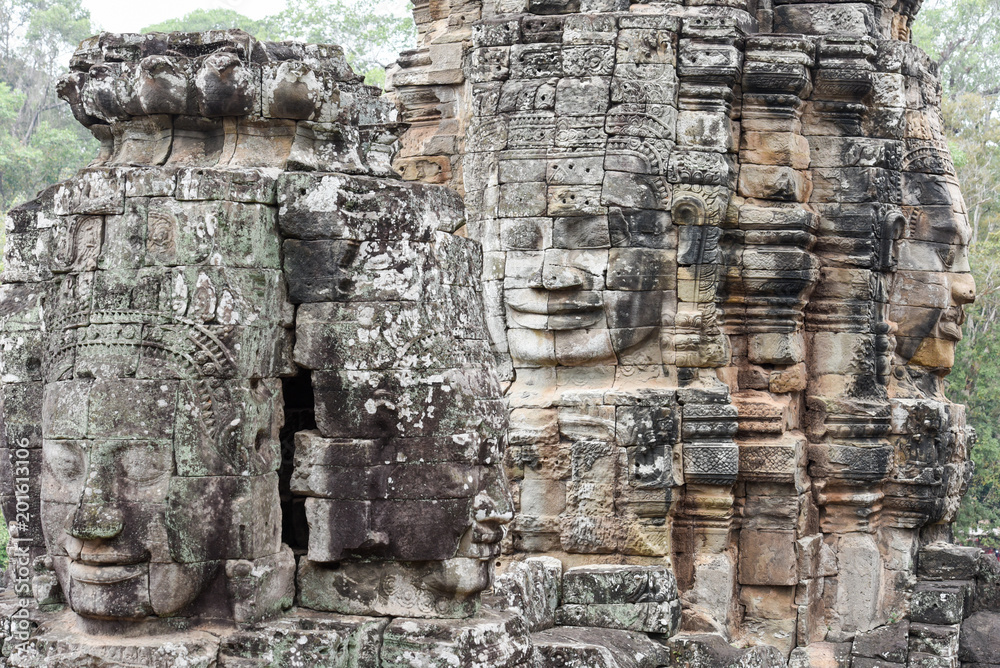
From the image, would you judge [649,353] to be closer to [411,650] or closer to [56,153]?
[411,650]

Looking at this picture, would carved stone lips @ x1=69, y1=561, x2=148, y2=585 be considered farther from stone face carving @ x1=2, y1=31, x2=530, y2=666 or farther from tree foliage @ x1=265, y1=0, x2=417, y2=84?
tree foliage @ x1=265, y1=0, x2=417, y2=84

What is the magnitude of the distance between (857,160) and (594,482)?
4091 mm

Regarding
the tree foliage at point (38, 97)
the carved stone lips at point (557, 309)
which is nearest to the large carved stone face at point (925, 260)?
the carved stone lips at point (557, 309)

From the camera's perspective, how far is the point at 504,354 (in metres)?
12.7

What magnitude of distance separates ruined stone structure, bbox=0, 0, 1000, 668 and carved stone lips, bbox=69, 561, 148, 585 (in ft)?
0.04

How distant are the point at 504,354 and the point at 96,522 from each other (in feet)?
22.3

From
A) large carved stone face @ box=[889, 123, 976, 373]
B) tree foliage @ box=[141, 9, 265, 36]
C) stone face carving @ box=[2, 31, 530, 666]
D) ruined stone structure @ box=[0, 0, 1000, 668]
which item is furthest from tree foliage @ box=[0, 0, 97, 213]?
stone face carving @ box=[2, 31, 530, 666]

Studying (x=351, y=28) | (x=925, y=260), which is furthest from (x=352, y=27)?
(x=925, y=260)

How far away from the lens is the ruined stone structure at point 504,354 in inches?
250

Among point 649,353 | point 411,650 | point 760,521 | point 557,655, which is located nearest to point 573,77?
point 649,353

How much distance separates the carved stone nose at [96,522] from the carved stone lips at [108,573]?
5.5 inches

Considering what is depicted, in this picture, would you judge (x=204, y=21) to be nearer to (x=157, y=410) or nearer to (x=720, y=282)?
(x=720, y=282)

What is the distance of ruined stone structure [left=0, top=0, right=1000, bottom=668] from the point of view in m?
6.35

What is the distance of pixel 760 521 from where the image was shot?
13.3 metres
